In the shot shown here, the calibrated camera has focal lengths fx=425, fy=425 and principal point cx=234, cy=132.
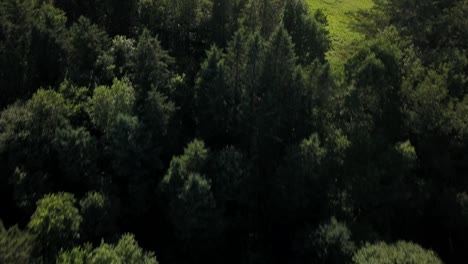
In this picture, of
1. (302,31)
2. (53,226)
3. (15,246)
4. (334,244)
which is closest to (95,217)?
(53,226)

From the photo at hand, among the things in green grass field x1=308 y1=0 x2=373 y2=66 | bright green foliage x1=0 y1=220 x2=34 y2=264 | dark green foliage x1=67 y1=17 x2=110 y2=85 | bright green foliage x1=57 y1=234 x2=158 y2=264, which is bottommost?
green grass field x1=308 y1=0 x2=373 y2=66

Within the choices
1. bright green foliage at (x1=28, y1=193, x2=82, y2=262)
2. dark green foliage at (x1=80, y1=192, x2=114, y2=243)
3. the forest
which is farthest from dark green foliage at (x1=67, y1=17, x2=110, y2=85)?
bright green foliage at (x1=28, y1=193, x2=82, y2=262)

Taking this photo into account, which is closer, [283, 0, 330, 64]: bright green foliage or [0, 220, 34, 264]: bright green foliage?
[0, 220, 34, 264]: bright green foliage

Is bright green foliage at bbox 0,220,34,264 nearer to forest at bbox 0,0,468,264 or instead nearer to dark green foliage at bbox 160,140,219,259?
forest at bbox 0,0,468,264

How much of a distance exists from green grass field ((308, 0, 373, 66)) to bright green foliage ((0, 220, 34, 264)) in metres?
52.6

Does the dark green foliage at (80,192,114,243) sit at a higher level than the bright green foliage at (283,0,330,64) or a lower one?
lower

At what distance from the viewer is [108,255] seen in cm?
3697

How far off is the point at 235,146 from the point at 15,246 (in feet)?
81.2

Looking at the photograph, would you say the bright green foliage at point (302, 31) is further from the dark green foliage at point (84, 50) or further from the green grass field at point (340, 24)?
the dark green foliage at point (84, 50)

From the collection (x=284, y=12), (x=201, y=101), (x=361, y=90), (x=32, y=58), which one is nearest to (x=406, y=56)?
(x=361, y=90)

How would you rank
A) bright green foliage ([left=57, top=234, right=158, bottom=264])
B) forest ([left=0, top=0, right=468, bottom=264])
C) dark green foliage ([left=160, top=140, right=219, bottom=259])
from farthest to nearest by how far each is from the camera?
forest ([left=0, top=0, right=468, bottom=264]) → dark green foliage ([left=160, top=140, right=219, bottom=259]) → bright green foliage ([left=57, top=234, right=158, bottom=264])

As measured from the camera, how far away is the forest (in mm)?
44531

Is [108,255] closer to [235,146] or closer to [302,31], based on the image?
[235,146]

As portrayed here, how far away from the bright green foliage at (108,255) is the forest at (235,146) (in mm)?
1067
